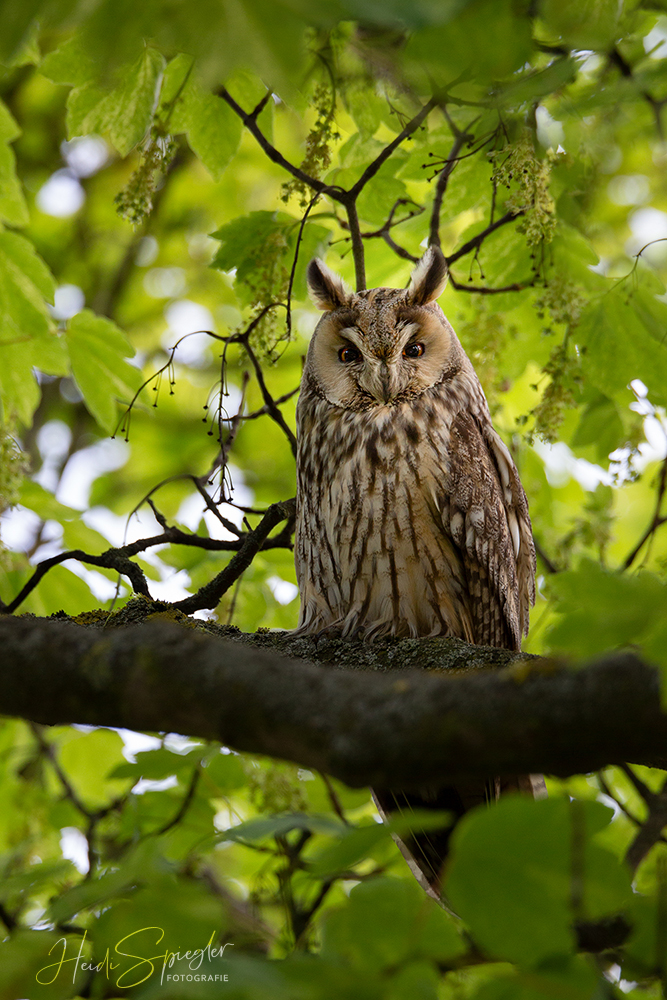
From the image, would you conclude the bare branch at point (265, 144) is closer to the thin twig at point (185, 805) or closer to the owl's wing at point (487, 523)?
the owl's wing at point (487, 523)

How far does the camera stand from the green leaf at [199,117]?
8.71ft

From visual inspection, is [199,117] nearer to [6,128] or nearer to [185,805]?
[6,128]

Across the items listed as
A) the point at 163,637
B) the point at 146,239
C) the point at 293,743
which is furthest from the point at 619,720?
the point at 146,239

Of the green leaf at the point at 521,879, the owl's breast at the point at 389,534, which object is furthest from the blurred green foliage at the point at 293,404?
the owl's breast at the point at 389,534

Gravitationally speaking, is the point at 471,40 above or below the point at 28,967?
above

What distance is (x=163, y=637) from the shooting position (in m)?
1.35

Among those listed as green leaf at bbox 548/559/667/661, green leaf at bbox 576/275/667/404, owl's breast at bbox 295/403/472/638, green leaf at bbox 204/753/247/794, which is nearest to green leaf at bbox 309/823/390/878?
green leaf at bbox 548/559/667/661

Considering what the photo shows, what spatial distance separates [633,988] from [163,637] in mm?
1435

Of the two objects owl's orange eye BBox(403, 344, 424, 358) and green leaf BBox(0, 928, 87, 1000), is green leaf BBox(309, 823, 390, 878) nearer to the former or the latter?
green leaf BBox(0, 928, 87, 1000)

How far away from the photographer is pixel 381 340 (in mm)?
2996

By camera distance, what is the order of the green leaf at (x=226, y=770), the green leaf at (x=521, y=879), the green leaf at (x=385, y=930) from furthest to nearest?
the green leaf at (x=226, y=770), the green leaf at (x=385, y=930), the green leaf at (x=521, y=879)

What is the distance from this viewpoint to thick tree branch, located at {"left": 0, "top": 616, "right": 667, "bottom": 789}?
1.06 metres

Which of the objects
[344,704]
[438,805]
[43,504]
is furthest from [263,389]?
[344,704]

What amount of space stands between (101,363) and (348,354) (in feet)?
3.03
